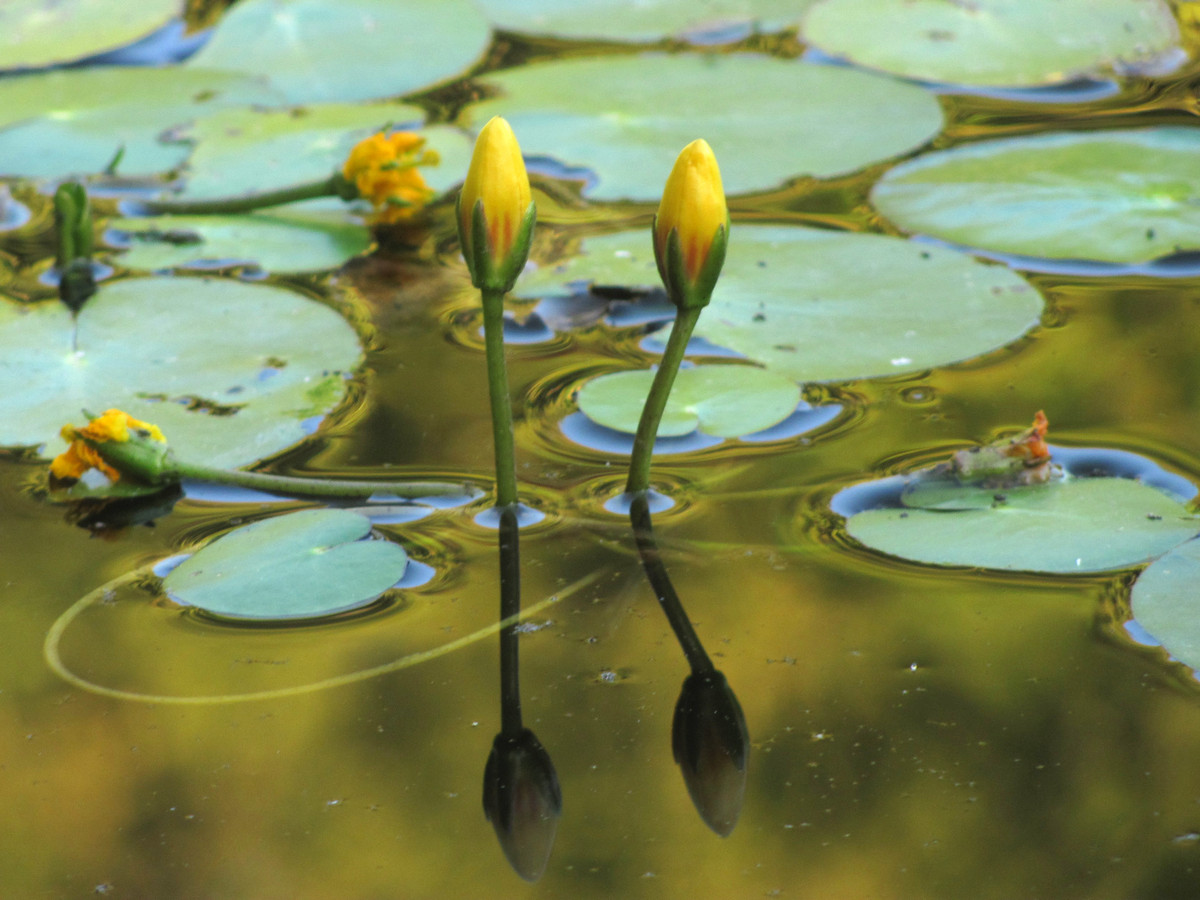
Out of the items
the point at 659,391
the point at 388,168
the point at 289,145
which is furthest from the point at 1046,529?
the point at 289,145

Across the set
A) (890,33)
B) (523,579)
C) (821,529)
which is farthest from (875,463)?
(890,33)

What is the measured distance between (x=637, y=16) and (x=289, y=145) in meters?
0.95

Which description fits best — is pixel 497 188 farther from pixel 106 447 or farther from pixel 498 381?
pixel 106 447

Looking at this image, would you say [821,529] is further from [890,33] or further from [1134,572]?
[890,33]

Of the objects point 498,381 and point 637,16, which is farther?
point 637,16

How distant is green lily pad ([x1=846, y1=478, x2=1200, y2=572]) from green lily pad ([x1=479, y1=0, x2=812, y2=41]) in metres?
1.72

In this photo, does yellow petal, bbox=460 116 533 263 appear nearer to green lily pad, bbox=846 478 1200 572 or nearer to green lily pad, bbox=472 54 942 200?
green lily pad, bbox=846 478 1200 572

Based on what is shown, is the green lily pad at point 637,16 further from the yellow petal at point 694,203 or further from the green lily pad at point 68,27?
the yellow petal at point 694,203

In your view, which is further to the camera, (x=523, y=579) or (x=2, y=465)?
(x=2, y=465)

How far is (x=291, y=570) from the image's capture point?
1.15 meters

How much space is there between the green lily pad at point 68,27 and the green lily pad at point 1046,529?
2.18 metres

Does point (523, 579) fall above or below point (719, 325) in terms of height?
below

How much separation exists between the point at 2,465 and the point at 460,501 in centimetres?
56

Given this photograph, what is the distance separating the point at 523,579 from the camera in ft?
3.85
